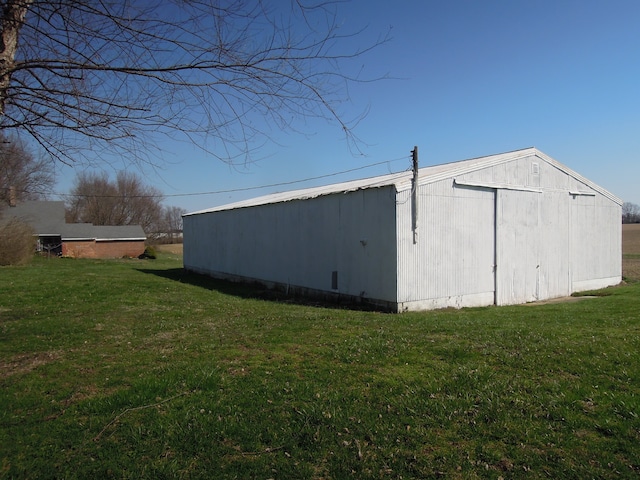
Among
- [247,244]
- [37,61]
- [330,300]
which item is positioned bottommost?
[330,300]

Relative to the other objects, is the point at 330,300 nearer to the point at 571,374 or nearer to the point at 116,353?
the point at 116,353

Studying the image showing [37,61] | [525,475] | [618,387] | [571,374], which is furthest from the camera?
[571,374]

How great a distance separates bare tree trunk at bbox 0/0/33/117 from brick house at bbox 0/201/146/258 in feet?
150

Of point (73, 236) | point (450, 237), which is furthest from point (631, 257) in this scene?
point (73, 236)

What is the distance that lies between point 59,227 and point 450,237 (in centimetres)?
4555

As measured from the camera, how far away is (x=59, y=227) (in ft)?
155

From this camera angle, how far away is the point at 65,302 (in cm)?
Result: 1256

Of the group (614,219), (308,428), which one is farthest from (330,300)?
(614,219)

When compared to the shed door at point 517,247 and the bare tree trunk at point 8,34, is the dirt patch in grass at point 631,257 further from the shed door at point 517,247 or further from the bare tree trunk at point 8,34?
the bare tree trunk at point 8,34

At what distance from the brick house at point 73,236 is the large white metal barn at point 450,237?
111 ft

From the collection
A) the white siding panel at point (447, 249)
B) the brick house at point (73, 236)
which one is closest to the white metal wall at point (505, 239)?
the white siding panel at point (447, 249)

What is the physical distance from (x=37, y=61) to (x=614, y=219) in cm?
2177

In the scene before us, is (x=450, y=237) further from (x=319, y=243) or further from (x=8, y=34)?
(x=8, y=34)

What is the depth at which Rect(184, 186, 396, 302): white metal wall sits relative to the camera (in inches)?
499
